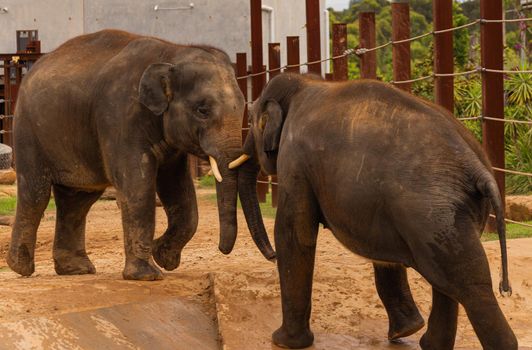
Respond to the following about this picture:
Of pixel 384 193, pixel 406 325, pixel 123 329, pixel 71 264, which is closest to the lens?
pixel 384 193

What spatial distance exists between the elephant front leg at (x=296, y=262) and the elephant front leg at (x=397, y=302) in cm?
41

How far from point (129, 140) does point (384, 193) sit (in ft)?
8.64

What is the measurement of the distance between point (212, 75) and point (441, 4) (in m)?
2.68

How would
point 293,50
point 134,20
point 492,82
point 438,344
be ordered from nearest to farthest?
point 438,344 → point 492,82 → point 293,50 → point 134,20

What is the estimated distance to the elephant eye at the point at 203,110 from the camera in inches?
286

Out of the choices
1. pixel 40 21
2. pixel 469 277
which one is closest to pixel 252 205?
pixel 469 277

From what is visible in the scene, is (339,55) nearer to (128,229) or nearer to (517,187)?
(517,187)

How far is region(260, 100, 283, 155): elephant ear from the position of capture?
20.3 ft

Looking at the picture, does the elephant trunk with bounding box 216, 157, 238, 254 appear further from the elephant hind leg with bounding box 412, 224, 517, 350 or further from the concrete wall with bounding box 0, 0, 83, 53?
the concrete wall with bounding box 0, 0, 83, 53

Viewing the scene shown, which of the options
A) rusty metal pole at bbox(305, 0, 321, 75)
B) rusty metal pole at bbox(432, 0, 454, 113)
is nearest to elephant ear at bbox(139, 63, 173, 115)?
rusty metal pole at bbox(432, 0, 454, 113)

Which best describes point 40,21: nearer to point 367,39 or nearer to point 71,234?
point 367,39

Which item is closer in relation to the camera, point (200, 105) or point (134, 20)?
point (200, 105)

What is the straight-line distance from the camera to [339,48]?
11.8 meters

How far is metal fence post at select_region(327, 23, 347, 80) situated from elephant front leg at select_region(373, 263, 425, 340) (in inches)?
211
